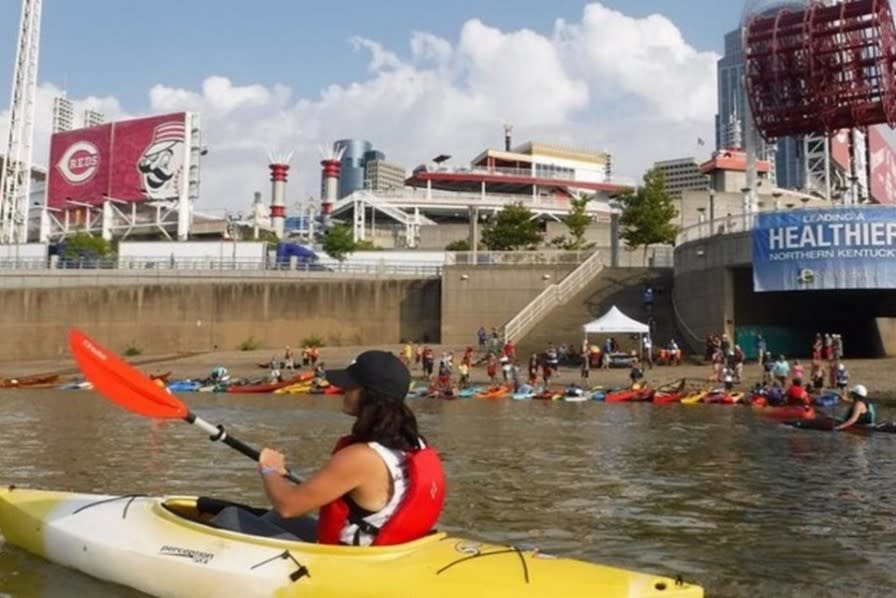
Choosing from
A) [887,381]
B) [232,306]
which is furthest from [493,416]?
[232,306]

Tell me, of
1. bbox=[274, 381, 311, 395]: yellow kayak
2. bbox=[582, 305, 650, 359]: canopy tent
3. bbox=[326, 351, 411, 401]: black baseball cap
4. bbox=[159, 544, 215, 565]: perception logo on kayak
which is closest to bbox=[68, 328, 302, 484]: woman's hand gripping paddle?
bbox=[159, 544, 215, 565]: perception logo on kayak

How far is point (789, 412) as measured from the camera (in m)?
20.0

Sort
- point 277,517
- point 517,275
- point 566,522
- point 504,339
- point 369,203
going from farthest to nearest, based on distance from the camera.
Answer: point 369,203, point 517,275, point 504,339, point 566,522, point 277,517

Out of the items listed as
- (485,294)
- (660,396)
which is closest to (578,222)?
(485,294)

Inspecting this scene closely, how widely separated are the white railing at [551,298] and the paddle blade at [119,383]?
2844 cm

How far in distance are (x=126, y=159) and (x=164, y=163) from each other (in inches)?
121

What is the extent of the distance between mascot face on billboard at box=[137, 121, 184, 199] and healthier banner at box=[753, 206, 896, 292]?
1719 inches

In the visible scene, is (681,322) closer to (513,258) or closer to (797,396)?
(513,258)

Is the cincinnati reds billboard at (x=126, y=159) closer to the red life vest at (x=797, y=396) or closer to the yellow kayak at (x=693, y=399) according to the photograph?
the yellow kayak at (x=693, y=399)

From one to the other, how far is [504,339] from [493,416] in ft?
48.9

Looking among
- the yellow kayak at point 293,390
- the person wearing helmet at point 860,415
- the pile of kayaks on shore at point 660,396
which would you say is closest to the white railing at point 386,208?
the yellow kayak at point 293,390

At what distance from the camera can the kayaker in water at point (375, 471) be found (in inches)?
188

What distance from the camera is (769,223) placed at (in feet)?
105

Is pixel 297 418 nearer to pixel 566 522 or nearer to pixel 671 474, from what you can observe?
pixel 671 474
